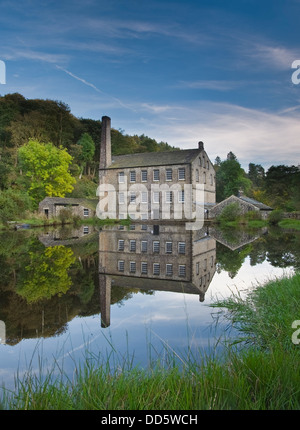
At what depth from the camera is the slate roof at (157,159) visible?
133 feet

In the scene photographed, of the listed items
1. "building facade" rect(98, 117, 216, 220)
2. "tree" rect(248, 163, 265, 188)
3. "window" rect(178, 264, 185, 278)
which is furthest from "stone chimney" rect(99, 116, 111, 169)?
"tree" rect(248, 163, 265, 188)

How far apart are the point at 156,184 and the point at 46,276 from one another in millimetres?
33800

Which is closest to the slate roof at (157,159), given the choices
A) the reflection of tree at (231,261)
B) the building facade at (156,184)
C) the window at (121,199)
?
the building facade at (156,184)

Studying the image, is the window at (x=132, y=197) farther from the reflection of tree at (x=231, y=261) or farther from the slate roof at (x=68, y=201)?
the reflection of tree at (x=231, y=261)

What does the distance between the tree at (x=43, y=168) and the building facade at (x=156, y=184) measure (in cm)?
703

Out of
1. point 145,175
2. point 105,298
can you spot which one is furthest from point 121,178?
point 105,298

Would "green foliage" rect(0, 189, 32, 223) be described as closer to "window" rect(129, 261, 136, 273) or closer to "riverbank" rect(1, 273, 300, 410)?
"window" rect(129, 261, 136, 273)

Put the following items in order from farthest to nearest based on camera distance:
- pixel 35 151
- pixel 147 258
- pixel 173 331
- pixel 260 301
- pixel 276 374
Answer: pixel 35 151
pixel 147 258
pixel 260 301
pixel 173 331
pixel 276 374

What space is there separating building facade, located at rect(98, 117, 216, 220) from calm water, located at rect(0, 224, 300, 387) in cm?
2753

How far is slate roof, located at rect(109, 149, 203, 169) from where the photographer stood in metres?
40.6

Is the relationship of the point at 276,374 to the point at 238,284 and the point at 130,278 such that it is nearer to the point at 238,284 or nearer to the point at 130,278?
the point at 238,284

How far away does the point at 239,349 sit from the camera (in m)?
4.04

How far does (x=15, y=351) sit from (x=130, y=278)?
4774mm
